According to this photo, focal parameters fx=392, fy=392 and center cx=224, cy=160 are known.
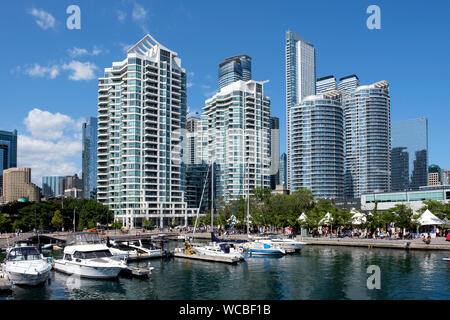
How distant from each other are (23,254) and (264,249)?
1490 inches

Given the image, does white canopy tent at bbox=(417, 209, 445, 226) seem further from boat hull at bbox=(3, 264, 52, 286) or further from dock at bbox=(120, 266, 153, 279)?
boat hull at bbox=(3, 264, 52, 286)

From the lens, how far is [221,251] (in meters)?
62.6

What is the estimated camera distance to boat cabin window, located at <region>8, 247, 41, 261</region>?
146 feet

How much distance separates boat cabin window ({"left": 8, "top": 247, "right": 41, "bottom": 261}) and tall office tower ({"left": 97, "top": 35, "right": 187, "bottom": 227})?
10851cm

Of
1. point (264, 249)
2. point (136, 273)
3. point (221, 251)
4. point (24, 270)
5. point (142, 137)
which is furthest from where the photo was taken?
point (142, 137)

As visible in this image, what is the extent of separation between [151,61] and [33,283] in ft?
433

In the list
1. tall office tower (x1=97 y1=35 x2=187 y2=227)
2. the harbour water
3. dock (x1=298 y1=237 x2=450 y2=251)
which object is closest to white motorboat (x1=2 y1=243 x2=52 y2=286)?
the harbour water

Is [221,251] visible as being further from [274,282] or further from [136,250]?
[274,282]

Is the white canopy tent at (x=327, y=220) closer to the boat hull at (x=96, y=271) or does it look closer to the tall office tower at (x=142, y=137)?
the boat hull at (x=96, y=271)

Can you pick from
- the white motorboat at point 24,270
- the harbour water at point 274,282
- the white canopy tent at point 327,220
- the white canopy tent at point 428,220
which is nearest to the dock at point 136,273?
the harbour water at point 274,282

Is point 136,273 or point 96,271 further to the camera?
point 136,273

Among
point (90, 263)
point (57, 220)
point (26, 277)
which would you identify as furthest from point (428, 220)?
point (57, 220)

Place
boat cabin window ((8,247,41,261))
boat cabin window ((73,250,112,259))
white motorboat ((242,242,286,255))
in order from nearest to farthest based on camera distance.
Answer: boat cabin window ((8,247,41,261)), boat cabin window ((73,250,112,259)), white motorboat ((242,242,286,255))

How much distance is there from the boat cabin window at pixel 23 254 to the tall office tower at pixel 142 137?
108514 mm
